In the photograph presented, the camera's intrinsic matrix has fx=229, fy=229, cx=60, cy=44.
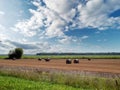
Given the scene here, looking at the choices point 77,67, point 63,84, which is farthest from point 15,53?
point 63,84

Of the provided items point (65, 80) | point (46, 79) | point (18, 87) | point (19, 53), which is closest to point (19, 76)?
point (46, 79)

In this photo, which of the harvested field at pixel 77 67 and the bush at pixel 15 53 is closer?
the harvested field at pixel 77 67

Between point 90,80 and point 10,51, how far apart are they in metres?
92.9

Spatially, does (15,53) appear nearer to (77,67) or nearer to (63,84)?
(77,67)

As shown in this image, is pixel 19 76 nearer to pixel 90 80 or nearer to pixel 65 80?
pixel 65 80

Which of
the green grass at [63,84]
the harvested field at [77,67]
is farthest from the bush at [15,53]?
the green grass at [63,84]

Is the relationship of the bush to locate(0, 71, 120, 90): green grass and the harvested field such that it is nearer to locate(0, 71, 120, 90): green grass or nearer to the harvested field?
the harvested field

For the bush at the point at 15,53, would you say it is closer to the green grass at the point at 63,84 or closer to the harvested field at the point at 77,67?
the harvested field at the point at 77,67

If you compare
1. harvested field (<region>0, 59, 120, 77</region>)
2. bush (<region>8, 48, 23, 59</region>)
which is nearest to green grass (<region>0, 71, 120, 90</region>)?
harvested field (<region>0, 59, 120, 77</region>)

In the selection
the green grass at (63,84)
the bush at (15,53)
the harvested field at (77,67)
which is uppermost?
the bush at (15,53)

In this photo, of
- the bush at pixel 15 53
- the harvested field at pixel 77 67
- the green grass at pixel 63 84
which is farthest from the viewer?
the bush at pixel 15 53

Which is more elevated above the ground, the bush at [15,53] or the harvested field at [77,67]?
the bush at [15,53]

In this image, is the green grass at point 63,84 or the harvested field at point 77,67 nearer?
the green grass at point 63,84

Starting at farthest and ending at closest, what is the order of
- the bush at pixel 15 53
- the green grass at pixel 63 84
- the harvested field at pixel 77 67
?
the bush at pixel 15 53 → the harvested field at pixel 77 67 → the green grass at pixel 63 84
